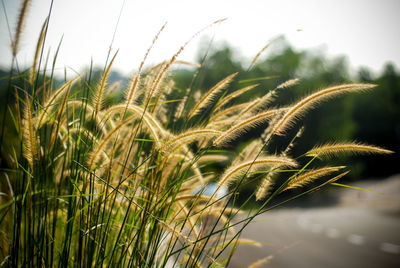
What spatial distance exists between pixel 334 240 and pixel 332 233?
1.15 metres

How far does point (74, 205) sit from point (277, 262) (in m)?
7.42

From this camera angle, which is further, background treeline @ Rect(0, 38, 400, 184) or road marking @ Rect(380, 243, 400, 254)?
background treeline @ Rect(0, 38, 400, 184)

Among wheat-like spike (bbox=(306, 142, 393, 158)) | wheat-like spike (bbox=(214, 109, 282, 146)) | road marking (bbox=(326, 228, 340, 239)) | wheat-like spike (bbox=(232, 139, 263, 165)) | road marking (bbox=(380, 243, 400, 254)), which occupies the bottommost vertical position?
road marking (bbox=(326, 228, 340, 239))

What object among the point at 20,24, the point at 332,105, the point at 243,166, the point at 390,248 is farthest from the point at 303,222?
the point at 332,105

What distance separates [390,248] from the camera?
27.5 ft

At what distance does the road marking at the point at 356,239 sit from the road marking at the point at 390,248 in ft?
2.33

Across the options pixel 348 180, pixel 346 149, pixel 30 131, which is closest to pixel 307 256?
pixel 346 149

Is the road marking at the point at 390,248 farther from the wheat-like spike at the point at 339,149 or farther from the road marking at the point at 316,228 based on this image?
the wheat-like spike at the point at 339,149

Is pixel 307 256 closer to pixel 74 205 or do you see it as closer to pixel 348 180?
A: pixel 74 205

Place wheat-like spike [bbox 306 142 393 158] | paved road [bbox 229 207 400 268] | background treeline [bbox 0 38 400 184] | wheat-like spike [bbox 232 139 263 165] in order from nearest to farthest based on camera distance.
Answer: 1. wheat-like spike [bbox 306 142 393 158]
2. wheat-like spike [bbox 232 139 263 165]
3. paved road [bbox 229 207 400 268]
4. background treeline [bbox 0 38 400 184]

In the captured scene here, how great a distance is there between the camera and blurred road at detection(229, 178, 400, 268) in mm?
7367

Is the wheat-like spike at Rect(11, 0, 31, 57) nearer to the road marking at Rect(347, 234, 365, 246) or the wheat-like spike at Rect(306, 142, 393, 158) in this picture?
the wheat-like spike at Rect(306, 142, 393, 158)

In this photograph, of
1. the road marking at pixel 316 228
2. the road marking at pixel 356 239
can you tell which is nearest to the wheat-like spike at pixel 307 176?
the road marking at pixel 356 239

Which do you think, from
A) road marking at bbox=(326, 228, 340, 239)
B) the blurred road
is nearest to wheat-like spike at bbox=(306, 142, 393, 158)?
the blurred road
